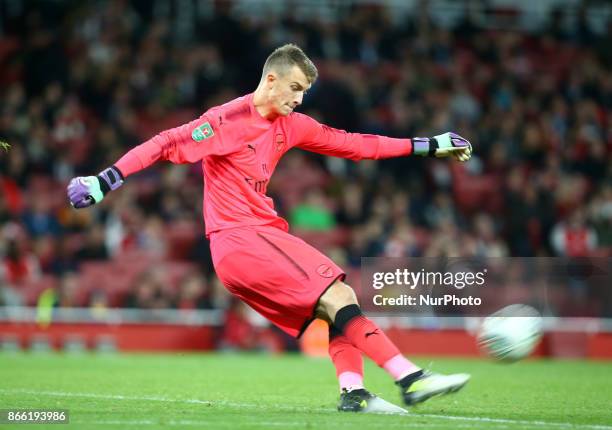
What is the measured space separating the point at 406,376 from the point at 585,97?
1670 cm

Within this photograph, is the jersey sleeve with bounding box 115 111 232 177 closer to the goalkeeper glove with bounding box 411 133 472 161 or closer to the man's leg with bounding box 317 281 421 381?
the man's leg with bounding box 317 281 421 381

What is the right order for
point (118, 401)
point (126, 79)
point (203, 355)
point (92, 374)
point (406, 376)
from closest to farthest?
point (406, 376) → point (118, 401) → point (92, 374) → point (203, 355) → point (126, 79)

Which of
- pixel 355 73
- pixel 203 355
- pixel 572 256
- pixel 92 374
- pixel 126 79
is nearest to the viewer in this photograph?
pixel 92 374

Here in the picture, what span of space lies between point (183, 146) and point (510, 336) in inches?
97.5

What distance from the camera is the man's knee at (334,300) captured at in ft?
22.8

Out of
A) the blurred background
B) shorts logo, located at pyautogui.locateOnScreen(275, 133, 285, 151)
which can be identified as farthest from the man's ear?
the blurred background

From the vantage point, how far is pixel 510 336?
739cm

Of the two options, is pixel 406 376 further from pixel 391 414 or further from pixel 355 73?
pixel 355 73

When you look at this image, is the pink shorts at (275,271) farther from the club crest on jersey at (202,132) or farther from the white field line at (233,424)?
the white field line at (233,424)

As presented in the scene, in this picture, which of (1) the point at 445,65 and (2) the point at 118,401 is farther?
(1) the point at 445,65

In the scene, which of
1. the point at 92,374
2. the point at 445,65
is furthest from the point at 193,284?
the point at 445,65

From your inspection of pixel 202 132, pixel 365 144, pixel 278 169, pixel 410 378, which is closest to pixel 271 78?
pixel 202 132

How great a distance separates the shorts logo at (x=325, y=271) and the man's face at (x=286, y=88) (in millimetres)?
1038

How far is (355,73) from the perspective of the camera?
21781mm
